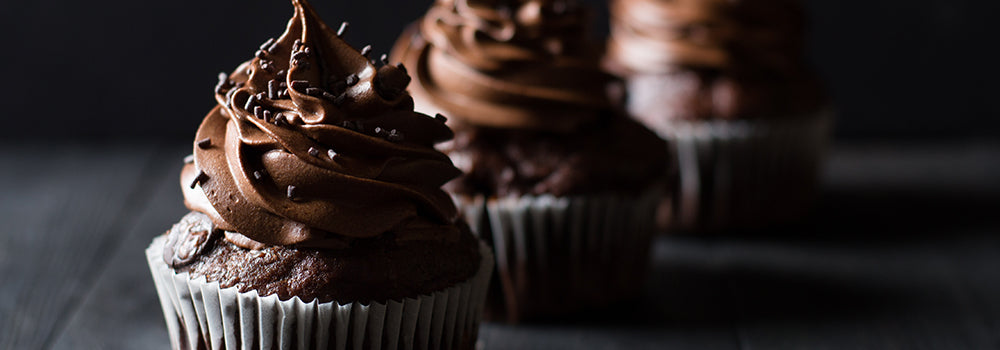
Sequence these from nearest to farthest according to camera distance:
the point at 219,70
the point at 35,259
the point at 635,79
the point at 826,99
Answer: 1. the point at 35,259
2. the point at 635,79
3. the point at 826,99
4. the point at 219,70

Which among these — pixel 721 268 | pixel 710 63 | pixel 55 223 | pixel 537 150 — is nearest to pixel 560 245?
pixel 537 150

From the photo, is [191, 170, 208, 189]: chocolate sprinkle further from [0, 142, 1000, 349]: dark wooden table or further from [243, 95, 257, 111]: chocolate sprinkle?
[0, 142, 1000, 349]: dark wooden table

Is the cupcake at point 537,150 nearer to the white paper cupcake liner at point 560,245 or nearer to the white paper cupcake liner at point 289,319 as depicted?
the white paper cupcake liner at point 560,245

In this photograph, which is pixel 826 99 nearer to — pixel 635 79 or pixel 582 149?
pixel 635 79

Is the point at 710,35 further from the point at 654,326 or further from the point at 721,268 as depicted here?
the point at 654,326

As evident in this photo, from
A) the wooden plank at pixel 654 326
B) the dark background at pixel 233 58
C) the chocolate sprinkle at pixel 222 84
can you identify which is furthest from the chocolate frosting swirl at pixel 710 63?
the chocolate sprinkle at pixel 222 84

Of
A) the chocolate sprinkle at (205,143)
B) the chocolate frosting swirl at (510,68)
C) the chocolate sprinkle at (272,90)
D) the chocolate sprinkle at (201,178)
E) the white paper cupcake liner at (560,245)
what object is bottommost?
the white paper cupcake liner at (560,245)

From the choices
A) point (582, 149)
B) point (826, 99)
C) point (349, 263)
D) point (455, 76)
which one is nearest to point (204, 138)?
point (349, 263)
